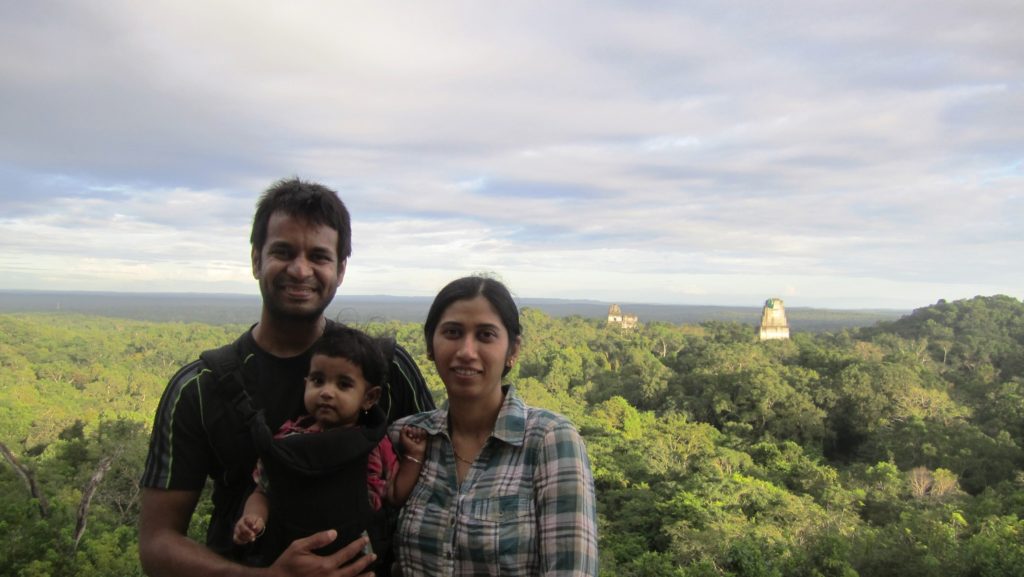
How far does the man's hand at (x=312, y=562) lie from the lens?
1.76 metres

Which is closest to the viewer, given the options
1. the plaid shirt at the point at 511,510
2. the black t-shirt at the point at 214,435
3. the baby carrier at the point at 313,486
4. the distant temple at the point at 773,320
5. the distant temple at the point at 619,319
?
the plaid shirt at the point at 511,510

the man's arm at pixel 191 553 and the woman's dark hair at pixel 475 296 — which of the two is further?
the woman's dark hair at pixel 475 296

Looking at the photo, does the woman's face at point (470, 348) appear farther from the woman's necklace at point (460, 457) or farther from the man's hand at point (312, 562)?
the man's hand at point (312, 562)

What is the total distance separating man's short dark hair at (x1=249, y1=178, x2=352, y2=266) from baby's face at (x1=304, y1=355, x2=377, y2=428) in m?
0.39

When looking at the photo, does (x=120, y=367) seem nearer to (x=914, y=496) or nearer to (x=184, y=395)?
(x=914, y=496)

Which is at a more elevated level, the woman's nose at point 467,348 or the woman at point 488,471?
the woman's nose at point 467,348

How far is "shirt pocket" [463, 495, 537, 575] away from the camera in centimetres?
171

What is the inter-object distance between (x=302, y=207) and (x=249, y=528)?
95 cm

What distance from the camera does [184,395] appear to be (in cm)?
191

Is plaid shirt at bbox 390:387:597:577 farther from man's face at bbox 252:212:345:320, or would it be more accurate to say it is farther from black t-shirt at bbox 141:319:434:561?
man's face at bbox 252:212:345:320

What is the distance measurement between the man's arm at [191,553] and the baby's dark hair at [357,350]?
480mm

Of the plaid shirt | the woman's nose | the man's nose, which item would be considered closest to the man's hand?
the plaid shirt

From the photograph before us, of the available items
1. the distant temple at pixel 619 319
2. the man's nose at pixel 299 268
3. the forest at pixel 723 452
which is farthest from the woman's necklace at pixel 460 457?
the distant temple at pixel 619 319

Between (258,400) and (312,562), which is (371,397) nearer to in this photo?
(258,400)
